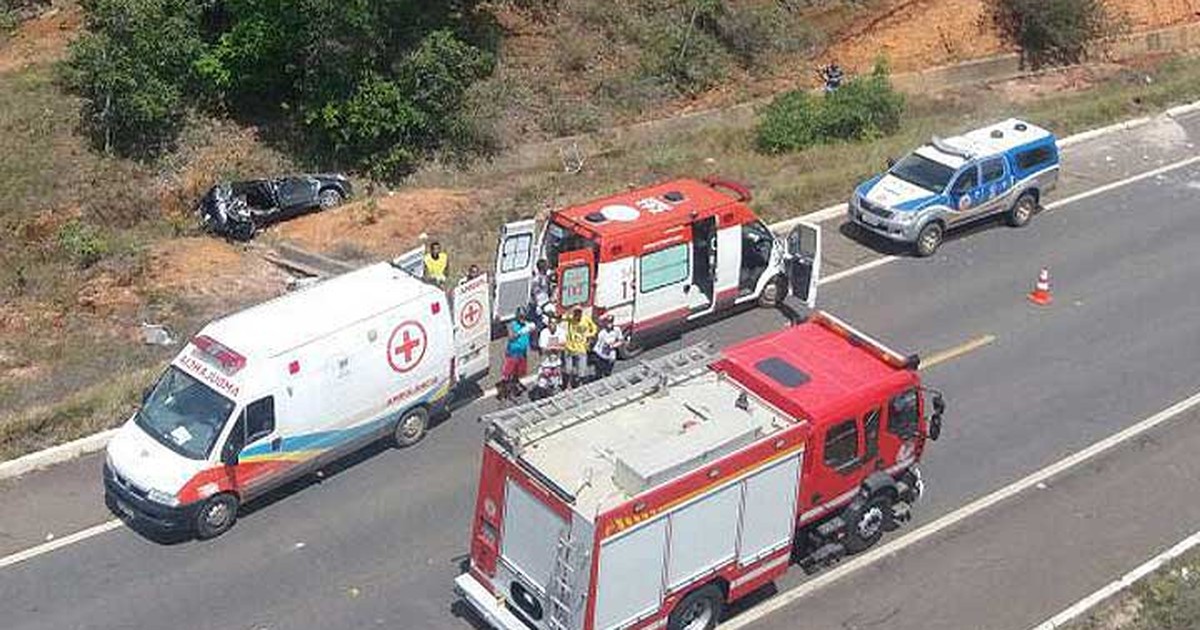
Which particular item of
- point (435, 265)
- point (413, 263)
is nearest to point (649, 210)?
point (435, 265)

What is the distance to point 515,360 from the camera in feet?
64.3

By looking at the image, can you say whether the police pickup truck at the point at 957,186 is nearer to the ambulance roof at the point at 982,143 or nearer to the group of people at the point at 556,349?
the ambulance roof at the point at 982,143

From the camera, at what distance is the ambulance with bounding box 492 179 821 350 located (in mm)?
20047

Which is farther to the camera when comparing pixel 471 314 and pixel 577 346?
pixel 577 346

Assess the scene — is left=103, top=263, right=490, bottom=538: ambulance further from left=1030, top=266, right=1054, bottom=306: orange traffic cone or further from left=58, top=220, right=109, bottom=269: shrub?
left=1030, top=266, right=1054, bottom=306: orange traffic cone

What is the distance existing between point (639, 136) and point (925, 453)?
19.7 metres

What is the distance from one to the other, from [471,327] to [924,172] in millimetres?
10826

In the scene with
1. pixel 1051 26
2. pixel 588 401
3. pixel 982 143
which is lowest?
pixel 588 401

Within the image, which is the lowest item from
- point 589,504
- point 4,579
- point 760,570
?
point 4,579

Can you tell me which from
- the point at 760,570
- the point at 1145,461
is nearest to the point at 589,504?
the point at 760,570

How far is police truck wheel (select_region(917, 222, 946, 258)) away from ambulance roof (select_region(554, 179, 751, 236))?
470 centimetres

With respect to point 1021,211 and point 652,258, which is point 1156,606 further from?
point 1021,211

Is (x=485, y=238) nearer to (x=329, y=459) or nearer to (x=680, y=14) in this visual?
(x=329, y=459)

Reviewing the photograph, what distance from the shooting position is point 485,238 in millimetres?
26484
